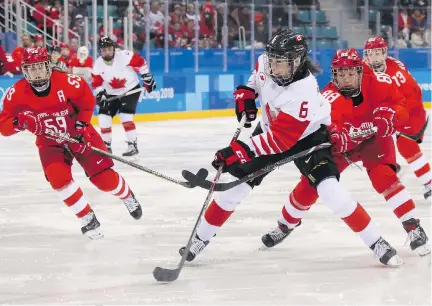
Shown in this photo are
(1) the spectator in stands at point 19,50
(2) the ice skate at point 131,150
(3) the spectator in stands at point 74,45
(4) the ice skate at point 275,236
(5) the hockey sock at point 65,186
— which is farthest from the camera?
(3) the spectator in stands at point 74,45

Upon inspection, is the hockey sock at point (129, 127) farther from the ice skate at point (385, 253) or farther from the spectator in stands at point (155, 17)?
the ice skate at point (385, 253)

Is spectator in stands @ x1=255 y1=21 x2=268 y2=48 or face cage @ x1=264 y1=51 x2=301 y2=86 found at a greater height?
face cage @ x1=264 y1=51 x2=301 y2=86

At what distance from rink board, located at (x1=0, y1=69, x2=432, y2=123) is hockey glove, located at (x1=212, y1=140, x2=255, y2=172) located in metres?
7.42

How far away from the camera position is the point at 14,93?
4691mm

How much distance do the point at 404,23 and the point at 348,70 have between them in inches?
385

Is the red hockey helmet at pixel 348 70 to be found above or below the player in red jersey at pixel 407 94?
above

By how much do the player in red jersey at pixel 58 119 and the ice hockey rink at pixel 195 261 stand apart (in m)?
0.22

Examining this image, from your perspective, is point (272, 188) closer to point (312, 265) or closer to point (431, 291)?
point (312, 265)

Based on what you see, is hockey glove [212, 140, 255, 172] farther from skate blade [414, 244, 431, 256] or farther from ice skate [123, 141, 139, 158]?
ice skate [123, 141, 139, 158]

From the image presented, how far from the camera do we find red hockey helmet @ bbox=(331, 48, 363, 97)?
13.4 ft

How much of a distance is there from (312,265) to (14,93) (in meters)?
1.61

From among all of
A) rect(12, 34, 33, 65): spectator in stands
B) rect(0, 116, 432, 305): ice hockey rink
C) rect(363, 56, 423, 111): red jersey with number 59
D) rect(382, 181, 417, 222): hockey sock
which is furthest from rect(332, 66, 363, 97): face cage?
rect(12, 34, 33, 65): spectator in stands

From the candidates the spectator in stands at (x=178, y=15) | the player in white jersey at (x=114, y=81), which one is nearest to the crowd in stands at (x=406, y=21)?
the spectator in stands at (x=178, y=15)

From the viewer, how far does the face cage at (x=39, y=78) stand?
4.62 m
